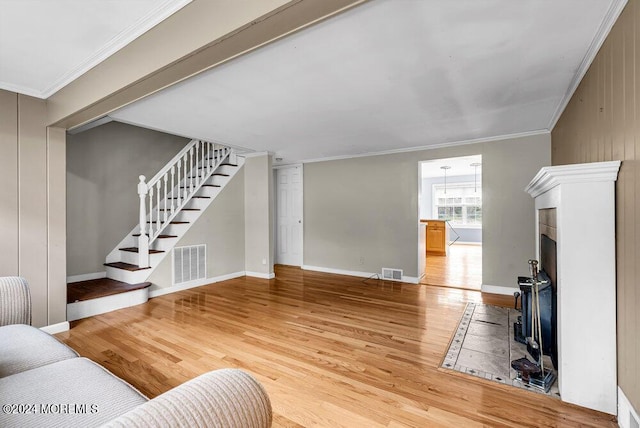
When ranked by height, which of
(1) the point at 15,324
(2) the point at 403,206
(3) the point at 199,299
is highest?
(2) the point at 403,206

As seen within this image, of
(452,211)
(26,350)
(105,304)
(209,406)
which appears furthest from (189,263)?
(452,211)

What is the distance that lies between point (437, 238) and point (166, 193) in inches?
263

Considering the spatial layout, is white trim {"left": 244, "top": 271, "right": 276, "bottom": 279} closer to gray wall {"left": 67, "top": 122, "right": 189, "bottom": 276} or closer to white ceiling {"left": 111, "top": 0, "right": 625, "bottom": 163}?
gray wall {"left": 67, "top": 122, "right": 189, "bottom": 276}

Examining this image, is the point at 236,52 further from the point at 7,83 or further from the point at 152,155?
the point at 152,155

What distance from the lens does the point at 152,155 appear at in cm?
509

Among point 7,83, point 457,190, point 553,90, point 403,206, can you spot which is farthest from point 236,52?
point 457,190

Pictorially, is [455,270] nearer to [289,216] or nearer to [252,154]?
[289,216]

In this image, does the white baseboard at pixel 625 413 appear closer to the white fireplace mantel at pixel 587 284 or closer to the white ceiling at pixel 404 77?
the white fireplace mantel at pixel 587 284

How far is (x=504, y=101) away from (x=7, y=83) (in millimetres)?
4686

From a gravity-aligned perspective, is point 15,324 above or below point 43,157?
below

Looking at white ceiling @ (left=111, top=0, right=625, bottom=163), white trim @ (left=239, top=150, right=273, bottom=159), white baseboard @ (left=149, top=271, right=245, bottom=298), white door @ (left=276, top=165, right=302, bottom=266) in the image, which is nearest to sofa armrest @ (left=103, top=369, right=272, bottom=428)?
white ceiling @ (left=111, top=0, right=625, bottom=163)

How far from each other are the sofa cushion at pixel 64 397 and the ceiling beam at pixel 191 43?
1.66 metres

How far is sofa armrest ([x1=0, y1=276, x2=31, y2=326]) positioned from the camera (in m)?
1.82

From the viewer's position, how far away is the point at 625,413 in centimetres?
161
